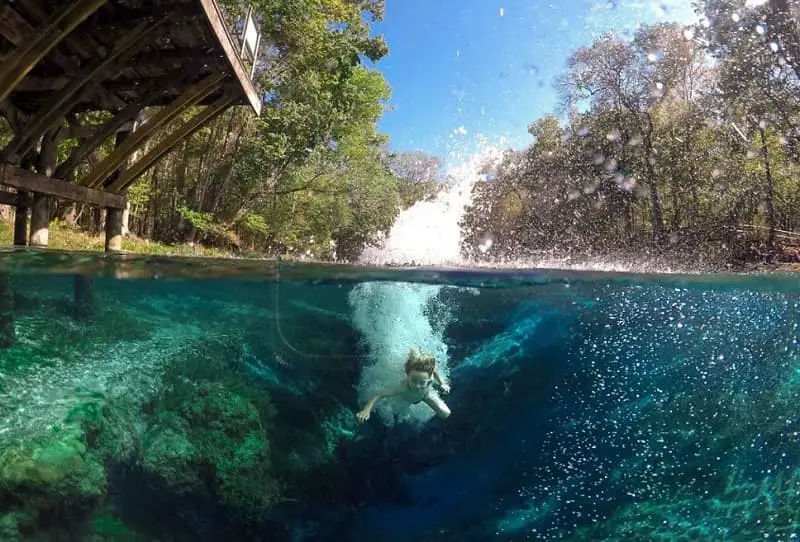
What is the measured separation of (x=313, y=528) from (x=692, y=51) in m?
25.0

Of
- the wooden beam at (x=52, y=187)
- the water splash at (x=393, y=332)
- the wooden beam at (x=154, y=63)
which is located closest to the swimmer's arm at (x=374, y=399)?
the water splash at (x=393, y=332)

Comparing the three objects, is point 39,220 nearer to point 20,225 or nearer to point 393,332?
point 20,225

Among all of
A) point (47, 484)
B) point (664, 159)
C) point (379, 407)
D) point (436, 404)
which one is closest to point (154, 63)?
point (47, 484)

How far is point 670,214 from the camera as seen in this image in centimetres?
2319

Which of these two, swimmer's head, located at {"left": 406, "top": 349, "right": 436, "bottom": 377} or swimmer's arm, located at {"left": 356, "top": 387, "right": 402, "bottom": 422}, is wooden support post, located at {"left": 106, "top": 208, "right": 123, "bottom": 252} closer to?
swimmer's arm, located at {"left": 356, "top": 387, "right": 402, "bottom": 422}

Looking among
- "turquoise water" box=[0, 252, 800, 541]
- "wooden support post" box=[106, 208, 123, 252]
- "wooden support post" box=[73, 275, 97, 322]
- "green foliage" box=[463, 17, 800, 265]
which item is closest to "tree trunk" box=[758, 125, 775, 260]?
"green foliage" box=[463, 17, 800, 265]

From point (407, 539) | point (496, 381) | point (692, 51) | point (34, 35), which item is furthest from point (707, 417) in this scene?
point (692, 51)

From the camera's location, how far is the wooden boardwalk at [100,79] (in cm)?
679

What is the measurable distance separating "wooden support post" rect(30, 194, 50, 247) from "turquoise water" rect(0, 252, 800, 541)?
23.3 inches

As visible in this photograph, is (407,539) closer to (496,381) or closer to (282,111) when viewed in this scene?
(496,381)

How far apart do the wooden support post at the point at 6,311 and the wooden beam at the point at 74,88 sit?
2.31m

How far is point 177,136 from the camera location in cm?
1012

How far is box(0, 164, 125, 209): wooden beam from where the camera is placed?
759cm

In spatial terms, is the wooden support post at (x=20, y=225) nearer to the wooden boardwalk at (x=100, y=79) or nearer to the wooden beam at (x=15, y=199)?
the wooden boardwalk at (x=100, y=79)
